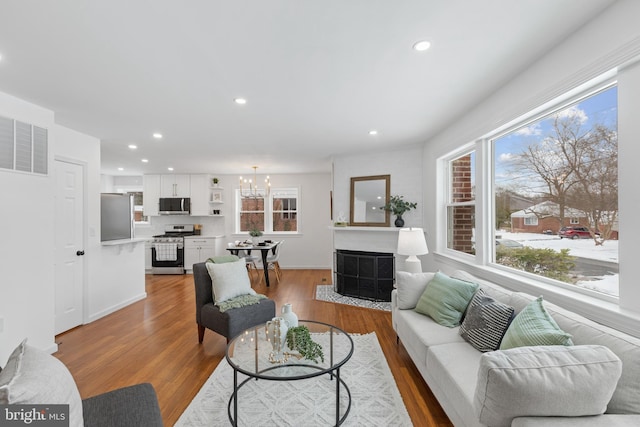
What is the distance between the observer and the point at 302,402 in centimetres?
207

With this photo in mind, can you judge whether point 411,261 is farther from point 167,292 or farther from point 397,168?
point 167,292

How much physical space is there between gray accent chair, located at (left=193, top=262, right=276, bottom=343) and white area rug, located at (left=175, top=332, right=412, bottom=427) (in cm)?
38

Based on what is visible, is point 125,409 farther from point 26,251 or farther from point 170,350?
point 26,251

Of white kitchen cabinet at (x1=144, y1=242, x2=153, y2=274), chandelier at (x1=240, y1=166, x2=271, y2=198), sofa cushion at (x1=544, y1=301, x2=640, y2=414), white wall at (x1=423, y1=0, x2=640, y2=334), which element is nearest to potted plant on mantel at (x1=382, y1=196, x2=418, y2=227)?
white wall at (x1=423, y1=0, x2=640, y2=334)

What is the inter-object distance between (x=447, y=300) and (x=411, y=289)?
1.37ft

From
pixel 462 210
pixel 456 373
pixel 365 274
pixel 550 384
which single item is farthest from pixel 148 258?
pixel 550 384

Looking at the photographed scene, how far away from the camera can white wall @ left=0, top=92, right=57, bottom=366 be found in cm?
252

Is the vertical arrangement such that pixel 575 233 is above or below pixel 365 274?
above

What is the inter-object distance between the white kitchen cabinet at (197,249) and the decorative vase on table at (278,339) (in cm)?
517

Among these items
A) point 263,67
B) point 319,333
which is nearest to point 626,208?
point 319,333

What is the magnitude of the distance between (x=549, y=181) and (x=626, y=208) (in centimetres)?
75

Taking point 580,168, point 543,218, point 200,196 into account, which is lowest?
point 543,218

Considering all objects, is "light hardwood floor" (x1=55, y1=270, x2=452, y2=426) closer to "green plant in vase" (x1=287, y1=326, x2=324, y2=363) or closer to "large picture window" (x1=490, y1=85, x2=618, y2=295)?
"green plant in vase" (x1=287, y1=326, x2=324, y2=363)

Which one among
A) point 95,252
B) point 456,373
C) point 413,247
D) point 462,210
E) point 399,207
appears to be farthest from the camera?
point 399,207
